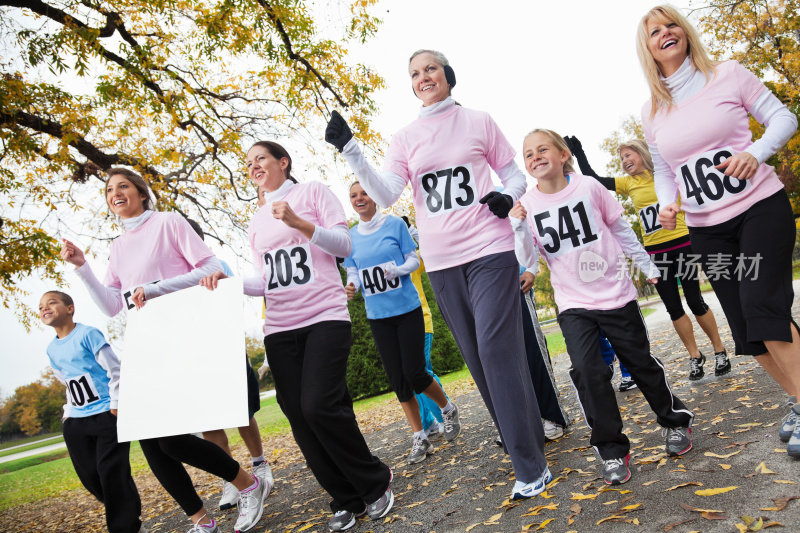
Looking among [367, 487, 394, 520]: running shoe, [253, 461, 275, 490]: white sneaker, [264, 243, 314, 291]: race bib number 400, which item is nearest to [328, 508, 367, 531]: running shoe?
[367, 487, 394, 520]: running shoe

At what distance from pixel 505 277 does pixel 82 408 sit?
3.46 m

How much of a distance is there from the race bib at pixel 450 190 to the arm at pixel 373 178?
0.22 m

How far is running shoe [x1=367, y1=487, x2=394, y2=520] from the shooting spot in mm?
3631

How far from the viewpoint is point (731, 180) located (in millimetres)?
3123

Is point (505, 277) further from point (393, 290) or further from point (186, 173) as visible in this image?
point (186, 173)

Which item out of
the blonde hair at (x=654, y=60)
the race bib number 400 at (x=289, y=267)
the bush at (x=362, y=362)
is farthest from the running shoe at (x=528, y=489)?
the bush at (x=362, y=362)

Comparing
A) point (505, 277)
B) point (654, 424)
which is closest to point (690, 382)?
point (654, 424)

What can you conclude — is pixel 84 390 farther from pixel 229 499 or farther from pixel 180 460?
pixel 229 499

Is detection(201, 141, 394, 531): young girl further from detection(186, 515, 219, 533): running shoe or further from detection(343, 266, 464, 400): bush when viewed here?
detection(343, 266, 464, 400): bush

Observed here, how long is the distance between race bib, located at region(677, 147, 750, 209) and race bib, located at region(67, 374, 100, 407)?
4.46m

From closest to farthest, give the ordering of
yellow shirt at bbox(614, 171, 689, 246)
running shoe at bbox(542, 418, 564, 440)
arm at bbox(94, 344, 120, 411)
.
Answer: arm at bbox(94, 344, 120, 411) → running shoe at bbox(542, 418, 564, 440) → yellow shirt at bbox(614, 171, 689, 246)

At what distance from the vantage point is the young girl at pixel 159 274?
378cm

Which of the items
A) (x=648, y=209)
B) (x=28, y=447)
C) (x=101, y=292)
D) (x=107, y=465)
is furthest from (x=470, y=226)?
(x=28, y=447)

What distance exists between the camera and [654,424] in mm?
4383
